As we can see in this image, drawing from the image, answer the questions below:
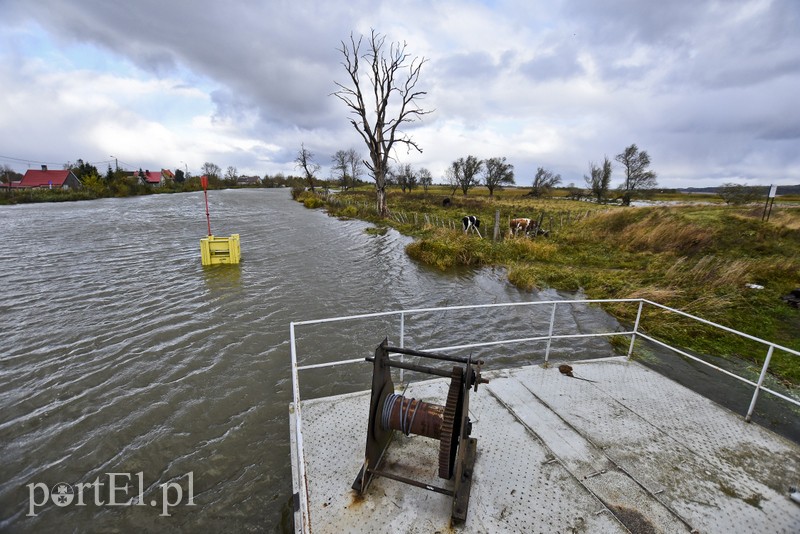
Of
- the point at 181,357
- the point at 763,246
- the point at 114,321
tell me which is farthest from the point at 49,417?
the point at 763,246

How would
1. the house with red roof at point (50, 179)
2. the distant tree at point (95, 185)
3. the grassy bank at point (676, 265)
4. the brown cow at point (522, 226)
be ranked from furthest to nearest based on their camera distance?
the house with red roof at point (50, 179) < the distant tree at point (95, 185) < the brown cow at point (522, 226) < the grassy bank at point (676, 265)

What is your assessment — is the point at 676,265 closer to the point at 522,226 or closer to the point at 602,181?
the point at 522,226

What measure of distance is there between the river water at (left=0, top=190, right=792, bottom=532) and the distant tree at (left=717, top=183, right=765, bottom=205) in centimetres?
3361

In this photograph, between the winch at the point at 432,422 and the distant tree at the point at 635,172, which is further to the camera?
the distant tree at the point at 635,172

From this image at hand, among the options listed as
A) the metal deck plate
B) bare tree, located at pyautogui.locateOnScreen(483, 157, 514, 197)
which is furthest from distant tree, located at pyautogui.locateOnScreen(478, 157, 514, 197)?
the metal deck plate

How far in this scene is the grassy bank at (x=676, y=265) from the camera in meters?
7.96

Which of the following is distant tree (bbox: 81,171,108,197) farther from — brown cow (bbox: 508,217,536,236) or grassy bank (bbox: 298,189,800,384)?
brown cow (bbox: 508,217,536,236)

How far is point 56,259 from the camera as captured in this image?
1312 cm

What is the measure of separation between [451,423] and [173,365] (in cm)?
561

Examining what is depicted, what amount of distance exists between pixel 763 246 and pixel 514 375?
15751 millimetres

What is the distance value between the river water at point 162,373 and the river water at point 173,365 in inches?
0.9

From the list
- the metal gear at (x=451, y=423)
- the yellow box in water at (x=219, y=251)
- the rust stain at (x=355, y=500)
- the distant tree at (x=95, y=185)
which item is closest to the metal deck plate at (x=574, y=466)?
the rust stain at (x=355, y=500)

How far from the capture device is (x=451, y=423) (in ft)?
9.36

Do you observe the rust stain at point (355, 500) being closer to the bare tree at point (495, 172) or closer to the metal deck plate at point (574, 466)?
the metal deck plate at point (574, 466)
